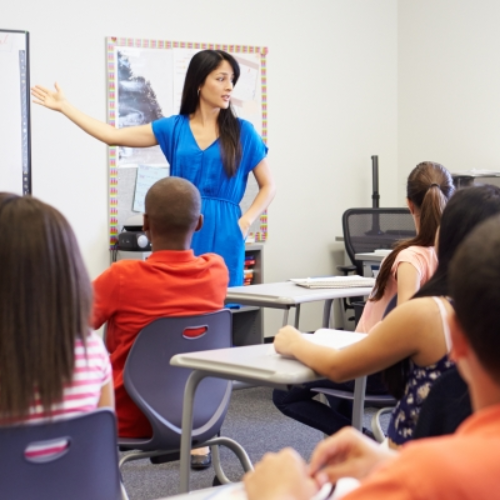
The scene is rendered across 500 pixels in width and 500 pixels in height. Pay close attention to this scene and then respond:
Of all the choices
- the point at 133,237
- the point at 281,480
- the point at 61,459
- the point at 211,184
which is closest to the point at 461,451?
the point at 281,480

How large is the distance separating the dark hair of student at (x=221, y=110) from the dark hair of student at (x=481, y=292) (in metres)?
2.63

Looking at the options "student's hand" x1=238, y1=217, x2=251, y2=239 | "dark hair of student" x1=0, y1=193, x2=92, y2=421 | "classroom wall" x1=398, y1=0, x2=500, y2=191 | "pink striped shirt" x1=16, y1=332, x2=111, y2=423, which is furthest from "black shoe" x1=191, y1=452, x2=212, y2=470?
"classroom wall" x1=398, y1=0, x2=500, y2=191

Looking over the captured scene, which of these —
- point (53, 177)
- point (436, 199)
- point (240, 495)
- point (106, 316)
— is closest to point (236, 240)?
point (436, 199)

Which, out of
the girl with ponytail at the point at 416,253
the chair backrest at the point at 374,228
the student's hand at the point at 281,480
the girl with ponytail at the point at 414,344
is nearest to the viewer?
the student's hand at the point at 281,480

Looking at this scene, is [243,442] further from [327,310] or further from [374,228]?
[374,228]

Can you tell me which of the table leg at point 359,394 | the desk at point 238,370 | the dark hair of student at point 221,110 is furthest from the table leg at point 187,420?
the dark hair of student at point 221,110

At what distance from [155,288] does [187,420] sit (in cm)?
39

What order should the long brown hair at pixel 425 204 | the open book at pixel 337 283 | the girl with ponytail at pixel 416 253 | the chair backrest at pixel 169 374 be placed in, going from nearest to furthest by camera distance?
the chair backrest at pixel 169 374 < the girl with ponytail at pixel 416 253 < the long brown hair at pixel 425 204 < the open book at pixel 337 283

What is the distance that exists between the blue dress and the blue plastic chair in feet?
3.83

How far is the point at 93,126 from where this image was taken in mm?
3338

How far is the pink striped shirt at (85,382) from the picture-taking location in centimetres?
132

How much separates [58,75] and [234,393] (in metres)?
2.24

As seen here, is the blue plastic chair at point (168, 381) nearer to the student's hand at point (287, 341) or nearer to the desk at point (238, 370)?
the desk at point (238, 370)

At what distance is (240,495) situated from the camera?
958 millimetres
